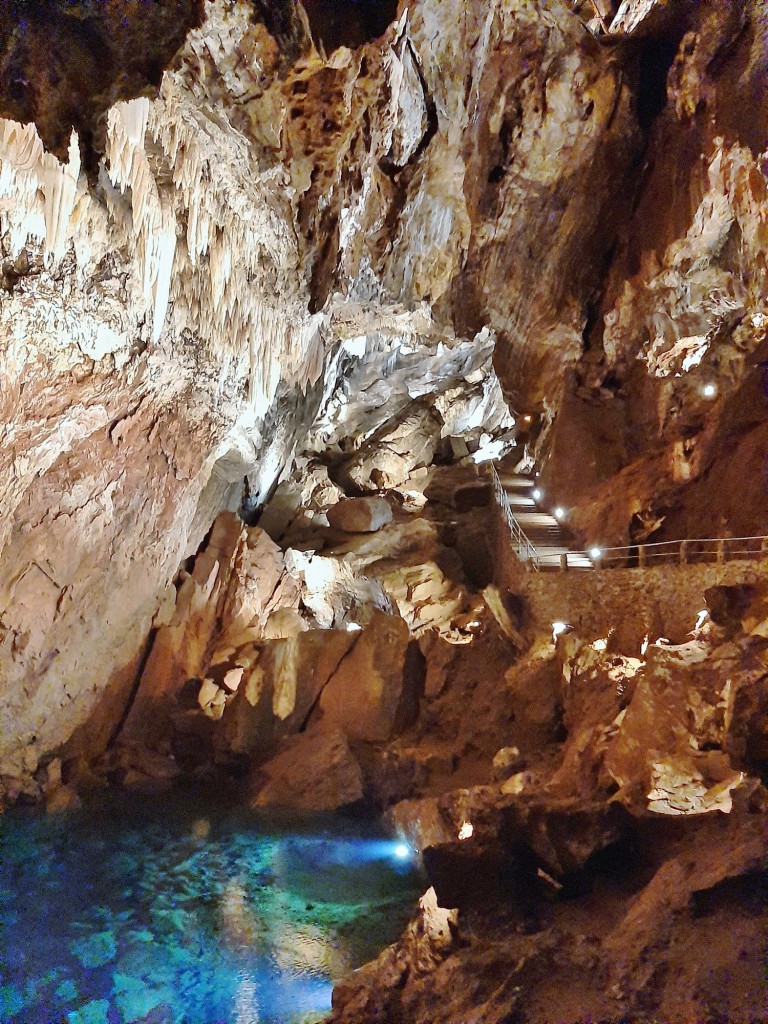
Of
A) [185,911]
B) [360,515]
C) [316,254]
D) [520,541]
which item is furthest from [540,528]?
[185,911]

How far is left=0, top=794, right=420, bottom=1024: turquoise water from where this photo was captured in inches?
244

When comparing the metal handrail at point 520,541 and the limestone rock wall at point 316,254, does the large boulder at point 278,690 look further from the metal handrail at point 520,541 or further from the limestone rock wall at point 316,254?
the metal handrail at point 520,541

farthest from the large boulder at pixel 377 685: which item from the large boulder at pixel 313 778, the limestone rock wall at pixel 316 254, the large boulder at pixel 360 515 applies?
the limestone rock wall at pixel 316 254

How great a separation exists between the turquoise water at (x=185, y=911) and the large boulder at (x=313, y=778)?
36 cm

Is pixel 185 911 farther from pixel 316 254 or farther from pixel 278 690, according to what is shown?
pixel 316 254

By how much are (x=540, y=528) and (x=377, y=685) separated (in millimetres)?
4972

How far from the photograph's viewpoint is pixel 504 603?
1234 cm

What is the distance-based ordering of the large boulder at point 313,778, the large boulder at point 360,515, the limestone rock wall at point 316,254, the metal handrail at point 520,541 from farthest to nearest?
1. the large boulder at point 360,515
2. the metal handrail at point 520,541
3. the large boulder at point 313,778
4. the limestone rock wall at point 316,254

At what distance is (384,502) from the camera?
16.9 meters

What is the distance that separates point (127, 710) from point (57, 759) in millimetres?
1525

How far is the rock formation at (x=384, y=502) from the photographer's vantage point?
5.81 meters

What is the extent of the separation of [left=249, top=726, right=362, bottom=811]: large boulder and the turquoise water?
0.36 metres

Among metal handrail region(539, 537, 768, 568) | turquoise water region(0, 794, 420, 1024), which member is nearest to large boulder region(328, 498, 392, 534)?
metal handrail region(539, 537, 768, 568)

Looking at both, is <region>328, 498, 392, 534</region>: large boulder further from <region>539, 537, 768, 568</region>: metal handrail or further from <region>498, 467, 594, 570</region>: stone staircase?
<region>539, 537, 768, 568</region>: metal handrail
